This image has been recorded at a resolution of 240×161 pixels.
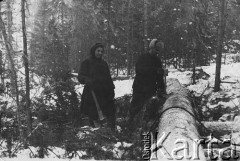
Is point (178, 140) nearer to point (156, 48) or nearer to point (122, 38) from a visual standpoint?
point (156, 48)

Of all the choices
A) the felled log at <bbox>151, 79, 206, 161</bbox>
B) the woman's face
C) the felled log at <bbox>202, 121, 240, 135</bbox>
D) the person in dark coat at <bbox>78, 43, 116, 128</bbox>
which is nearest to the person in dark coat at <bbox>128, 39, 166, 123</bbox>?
the person in dark coat at <bbox>78, 43, 116, 128</bbox>

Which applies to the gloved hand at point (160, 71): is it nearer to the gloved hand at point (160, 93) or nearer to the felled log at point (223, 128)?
the gloved hand at point (160, 93)

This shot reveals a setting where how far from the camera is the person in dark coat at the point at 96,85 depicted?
718cm

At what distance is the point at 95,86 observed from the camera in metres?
7.30

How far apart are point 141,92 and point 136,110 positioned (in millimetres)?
529

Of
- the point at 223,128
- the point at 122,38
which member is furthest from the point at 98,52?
the point at 122,38

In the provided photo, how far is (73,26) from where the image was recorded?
114 feet

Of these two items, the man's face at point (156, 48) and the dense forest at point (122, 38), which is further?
the dense forest at point (122, 38)

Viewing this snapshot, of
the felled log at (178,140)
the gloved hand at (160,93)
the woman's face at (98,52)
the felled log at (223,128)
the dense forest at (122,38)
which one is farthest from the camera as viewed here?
the dense forest at (122,38)

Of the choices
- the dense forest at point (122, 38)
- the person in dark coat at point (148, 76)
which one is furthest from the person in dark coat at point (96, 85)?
the dense forest at point (122, 38)

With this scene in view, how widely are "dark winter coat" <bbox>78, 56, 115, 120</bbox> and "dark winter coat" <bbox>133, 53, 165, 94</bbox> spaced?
0.81 meters

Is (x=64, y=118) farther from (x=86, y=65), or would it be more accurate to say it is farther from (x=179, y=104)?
(x=179, y=104)

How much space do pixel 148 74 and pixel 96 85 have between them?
1.41 meters

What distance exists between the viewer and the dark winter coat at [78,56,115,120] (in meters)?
7.20
